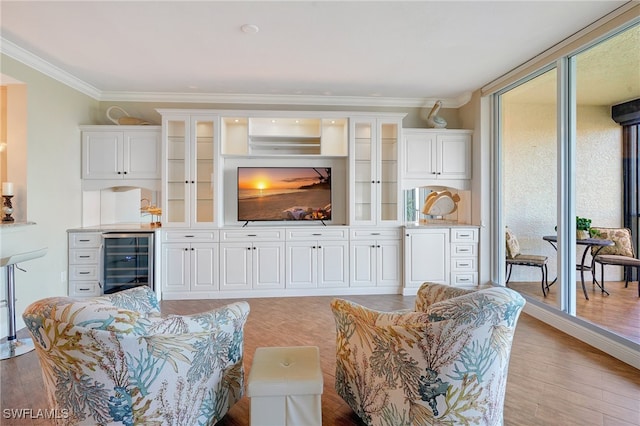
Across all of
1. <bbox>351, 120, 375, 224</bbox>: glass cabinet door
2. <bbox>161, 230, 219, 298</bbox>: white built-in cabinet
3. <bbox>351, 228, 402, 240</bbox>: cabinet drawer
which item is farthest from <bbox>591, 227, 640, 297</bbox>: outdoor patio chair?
<bbox>161, 230, 219, 298</bbox>: white built-in cabinet

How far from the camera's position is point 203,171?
4.55 m

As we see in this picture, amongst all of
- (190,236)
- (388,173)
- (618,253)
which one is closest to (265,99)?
(388,173)

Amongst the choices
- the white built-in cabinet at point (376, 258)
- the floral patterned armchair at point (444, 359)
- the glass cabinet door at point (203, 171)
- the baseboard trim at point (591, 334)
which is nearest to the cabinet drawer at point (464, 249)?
the white built-in cabinet at point (376, 258)

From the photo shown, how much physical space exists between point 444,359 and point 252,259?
3307 millimetres

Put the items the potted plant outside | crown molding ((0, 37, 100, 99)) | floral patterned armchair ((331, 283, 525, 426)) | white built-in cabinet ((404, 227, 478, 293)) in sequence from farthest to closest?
1. white built-in cabinet ((404, 227, 478, 293))
2. the potted plant outside
3. crown molding ((0, 37, 100, 99))
4. floral patterned armchair ((331, 283, 525, 426))

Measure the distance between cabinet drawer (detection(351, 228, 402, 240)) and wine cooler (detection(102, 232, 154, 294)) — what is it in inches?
109

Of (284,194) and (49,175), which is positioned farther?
(284,194)

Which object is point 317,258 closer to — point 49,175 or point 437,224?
point 437,224

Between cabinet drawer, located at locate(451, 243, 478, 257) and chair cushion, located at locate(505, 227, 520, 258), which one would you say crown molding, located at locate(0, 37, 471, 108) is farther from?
cabinet drawer, located at locate(451, 243, 478, 257)

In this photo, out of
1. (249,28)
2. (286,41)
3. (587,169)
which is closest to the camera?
(249,28)

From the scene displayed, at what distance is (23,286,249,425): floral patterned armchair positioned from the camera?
1.36 m

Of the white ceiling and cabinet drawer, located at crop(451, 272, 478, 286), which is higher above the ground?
the white ceiling

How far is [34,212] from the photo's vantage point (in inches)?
141

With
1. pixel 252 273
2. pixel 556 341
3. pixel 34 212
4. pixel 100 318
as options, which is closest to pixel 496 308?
pixel 100 318
